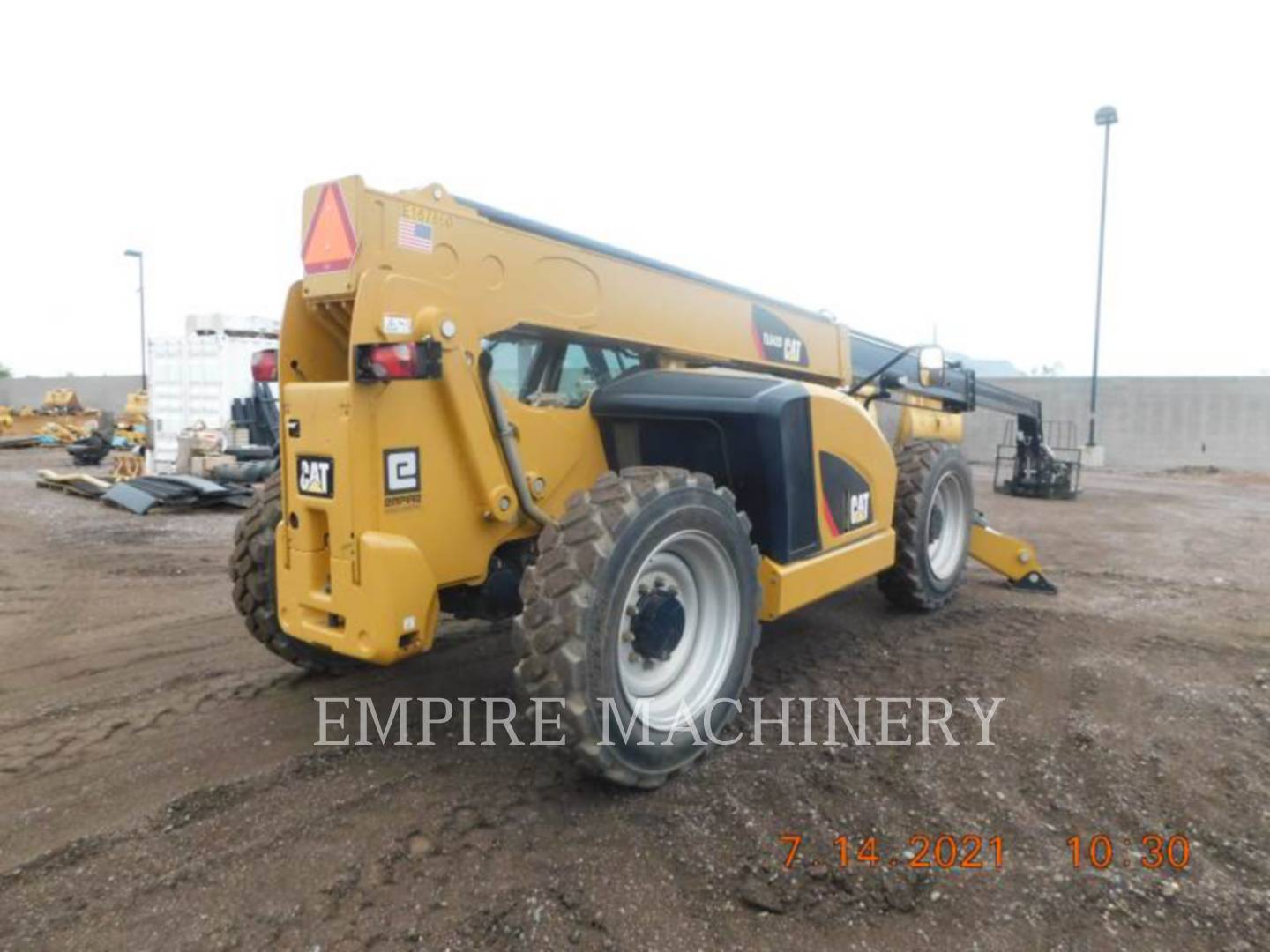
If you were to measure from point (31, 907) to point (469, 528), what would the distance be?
5.68ft

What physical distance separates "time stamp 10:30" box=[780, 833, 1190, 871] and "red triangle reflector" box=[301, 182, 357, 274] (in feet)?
8.46

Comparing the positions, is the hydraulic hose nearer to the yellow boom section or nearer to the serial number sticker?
the yellow boom section

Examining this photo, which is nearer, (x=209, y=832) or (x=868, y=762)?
(x=209, y=832)

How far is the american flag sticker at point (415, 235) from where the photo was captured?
9.51 feet

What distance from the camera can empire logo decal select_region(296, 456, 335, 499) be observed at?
2.87 metres

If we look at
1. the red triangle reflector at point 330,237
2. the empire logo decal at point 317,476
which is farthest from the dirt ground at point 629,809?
the red triangle reflector at point 330,237

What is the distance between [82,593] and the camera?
630 cm

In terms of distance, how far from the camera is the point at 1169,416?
60.9ft

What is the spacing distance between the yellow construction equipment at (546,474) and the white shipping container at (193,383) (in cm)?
1263

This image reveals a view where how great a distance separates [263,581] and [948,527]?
4.57m

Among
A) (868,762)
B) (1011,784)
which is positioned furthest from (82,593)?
(1011,784)

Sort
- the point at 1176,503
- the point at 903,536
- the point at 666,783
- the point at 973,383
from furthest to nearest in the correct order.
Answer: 1. the point at 1176,503
2. the point at 973,383
3. the point at 903,536
4. the point at 666,783

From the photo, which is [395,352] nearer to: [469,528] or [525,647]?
[469,528]

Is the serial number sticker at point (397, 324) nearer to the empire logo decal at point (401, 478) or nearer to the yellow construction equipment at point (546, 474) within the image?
the yellow construction equipment at point (546, 474)
